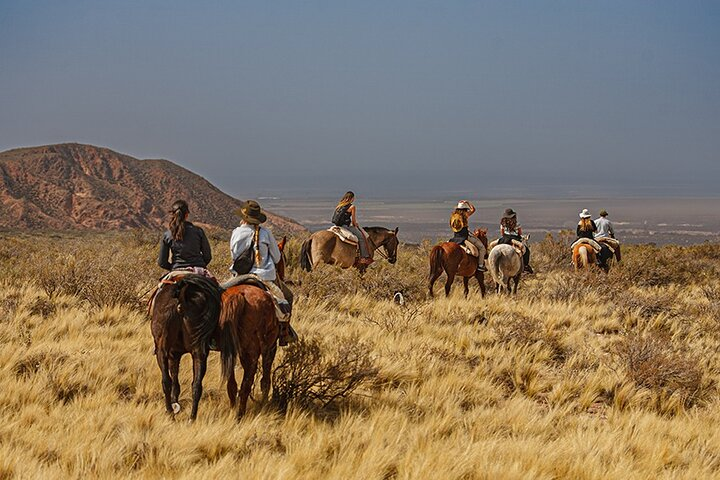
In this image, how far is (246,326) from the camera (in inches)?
211

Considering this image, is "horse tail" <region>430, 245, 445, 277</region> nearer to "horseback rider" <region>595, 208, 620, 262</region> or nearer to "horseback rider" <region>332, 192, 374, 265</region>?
"horseback rider" <region>332, 192, 374, 265</region>

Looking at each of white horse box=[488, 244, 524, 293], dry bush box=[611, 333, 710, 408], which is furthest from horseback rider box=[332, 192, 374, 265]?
dry bush box=[611, 333, 710, 408]

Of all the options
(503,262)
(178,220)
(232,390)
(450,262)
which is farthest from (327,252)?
→ (232,390)

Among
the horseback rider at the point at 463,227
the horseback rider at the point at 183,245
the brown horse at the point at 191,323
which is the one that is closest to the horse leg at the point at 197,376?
the brown horse at the point at 191,323

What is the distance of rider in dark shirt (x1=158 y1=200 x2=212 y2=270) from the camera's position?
592 centimetres

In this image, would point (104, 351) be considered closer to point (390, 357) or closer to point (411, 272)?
point (390, 357)

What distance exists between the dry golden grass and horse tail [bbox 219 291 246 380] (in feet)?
1.59

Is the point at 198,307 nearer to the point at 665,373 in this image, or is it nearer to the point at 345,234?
the point at 665,373

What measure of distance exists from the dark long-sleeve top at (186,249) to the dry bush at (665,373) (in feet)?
16.7

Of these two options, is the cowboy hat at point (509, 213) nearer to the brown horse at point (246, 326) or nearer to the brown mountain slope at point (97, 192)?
the brown horse at point (246, 326)

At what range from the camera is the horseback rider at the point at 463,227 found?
13117mm

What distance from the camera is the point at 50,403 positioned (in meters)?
5.68

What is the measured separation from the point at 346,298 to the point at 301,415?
631cm

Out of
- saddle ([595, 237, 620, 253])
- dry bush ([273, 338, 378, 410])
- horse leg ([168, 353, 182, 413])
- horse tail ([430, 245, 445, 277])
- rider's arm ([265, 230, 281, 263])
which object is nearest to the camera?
horse leg ([168, 353, 182, 413])
